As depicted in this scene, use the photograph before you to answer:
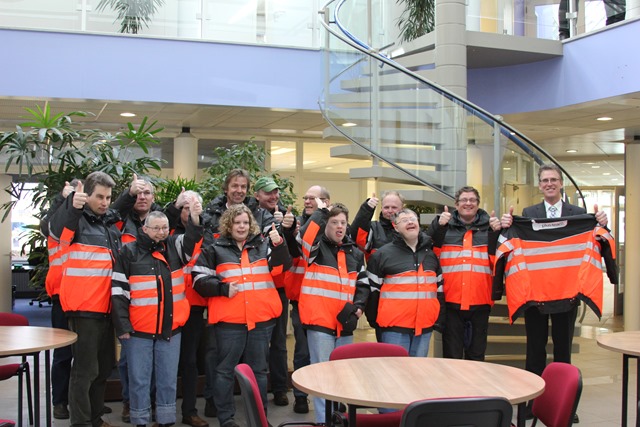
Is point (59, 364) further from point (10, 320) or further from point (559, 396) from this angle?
point (559, 396)

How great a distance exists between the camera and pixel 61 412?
5.52m

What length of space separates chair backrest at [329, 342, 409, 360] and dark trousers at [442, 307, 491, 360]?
4.39ft

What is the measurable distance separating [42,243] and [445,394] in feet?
14.0

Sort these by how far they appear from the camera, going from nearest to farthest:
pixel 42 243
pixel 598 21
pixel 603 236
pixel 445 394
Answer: pixel 445 394 → pixel 603 236 → pixel 42 243 → pixel 598 21

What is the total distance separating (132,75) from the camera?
29.1ft

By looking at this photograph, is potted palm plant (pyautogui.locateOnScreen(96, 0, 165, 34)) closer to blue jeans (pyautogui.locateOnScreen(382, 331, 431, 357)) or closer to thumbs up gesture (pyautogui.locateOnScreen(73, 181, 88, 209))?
thumbs up gesture (pyautogui.locateOnScreen(73, 181, 88, 209))

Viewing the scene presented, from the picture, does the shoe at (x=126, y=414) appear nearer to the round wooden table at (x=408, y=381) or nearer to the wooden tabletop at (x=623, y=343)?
the round wooden table at (x=408, y=381)

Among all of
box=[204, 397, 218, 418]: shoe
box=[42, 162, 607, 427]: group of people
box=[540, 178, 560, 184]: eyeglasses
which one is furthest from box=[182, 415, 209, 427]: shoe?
box=[540, 178, 560, 184]: eyeglasses

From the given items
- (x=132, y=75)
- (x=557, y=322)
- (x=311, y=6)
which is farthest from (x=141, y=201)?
(x=311, y=6)

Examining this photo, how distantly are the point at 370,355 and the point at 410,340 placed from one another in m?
0.93

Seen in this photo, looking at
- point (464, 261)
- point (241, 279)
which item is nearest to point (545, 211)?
point (464, 261)

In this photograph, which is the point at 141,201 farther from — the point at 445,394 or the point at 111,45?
the point at 111,45

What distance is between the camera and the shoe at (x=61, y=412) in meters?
5.51

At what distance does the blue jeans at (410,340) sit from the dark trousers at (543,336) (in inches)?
39.3
